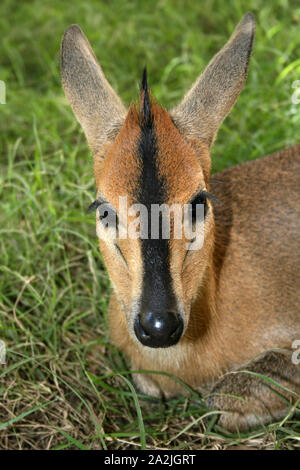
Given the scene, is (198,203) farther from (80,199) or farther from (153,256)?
(80,199)

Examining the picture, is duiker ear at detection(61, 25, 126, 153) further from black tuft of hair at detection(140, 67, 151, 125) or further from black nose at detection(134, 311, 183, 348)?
black nose at detection(134, 311, 183, 348)

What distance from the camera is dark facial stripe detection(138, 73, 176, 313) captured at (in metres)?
3.07

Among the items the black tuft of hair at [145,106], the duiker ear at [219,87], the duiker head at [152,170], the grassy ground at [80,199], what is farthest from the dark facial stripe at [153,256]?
the grassy ground at [80,199]

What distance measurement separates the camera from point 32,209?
5.34 metres

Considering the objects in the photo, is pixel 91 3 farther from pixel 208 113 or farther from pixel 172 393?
pixel 172 393

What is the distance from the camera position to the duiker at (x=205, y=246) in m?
3.20

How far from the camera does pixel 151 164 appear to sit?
315 cm

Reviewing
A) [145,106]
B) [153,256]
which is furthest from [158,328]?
[145,106]

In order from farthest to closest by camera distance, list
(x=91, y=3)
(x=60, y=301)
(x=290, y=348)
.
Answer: (x=91, y=3) → (x=60, y=301) → (x=290, y=348)

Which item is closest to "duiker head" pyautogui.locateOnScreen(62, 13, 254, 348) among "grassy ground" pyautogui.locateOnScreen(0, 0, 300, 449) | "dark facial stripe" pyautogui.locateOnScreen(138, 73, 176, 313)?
"dark facial stripe" pyautogui.locateOnScreen(138, 73, 176, 313)
